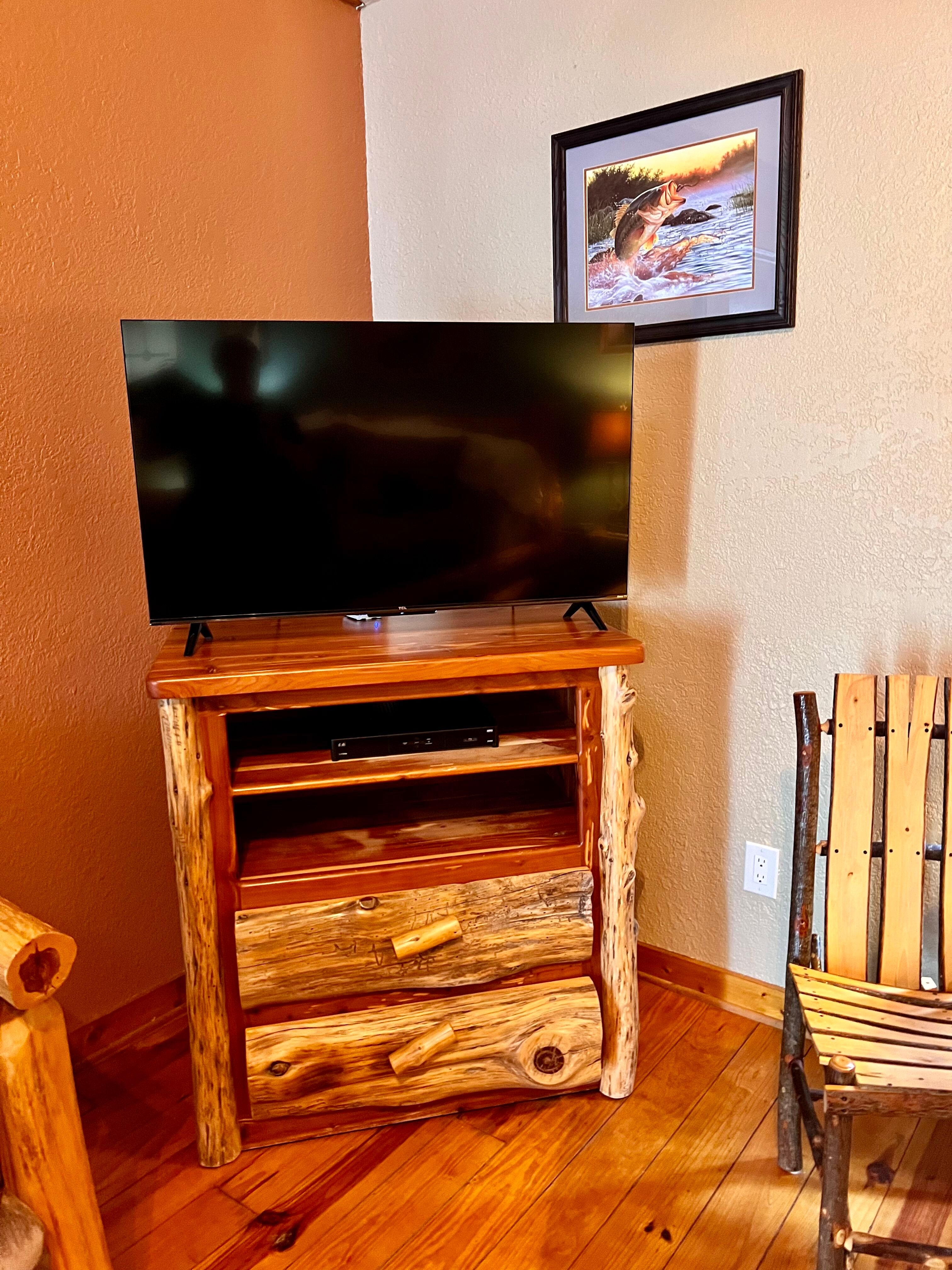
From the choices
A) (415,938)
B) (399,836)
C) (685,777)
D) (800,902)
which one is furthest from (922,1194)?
(399,836)

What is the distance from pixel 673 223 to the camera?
182 cm

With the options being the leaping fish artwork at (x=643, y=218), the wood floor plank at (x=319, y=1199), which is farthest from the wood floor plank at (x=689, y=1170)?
the leaping fish artwork at (x=643, y=218)

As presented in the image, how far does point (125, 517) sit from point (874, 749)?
1503 millimetres

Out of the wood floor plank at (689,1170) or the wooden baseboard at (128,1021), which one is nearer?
the wood floor plank at (689,1170)

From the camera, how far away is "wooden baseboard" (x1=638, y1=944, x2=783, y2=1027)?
1.94 metres

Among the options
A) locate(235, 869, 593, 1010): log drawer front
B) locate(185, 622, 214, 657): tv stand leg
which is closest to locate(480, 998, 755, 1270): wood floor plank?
locate(235, 869, 593, 1010): log drawer front

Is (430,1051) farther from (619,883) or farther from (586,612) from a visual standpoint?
(586,612)

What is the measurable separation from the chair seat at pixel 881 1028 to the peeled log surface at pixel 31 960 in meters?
1.02

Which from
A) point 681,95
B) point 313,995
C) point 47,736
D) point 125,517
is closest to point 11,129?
point 125,517

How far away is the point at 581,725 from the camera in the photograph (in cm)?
162

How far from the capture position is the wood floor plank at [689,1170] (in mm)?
1401

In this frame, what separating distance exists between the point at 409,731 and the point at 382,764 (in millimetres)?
78

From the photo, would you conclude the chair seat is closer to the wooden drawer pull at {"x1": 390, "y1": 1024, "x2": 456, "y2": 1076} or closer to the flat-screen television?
the wooden drawer pull at {"x1": 390, "y1": 1024, "x2": 456, "y2": 1076}

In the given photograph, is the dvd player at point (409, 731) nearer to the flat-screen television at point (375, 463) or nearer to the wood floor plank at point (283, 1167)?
the flat-screen television at point (375, 463)
